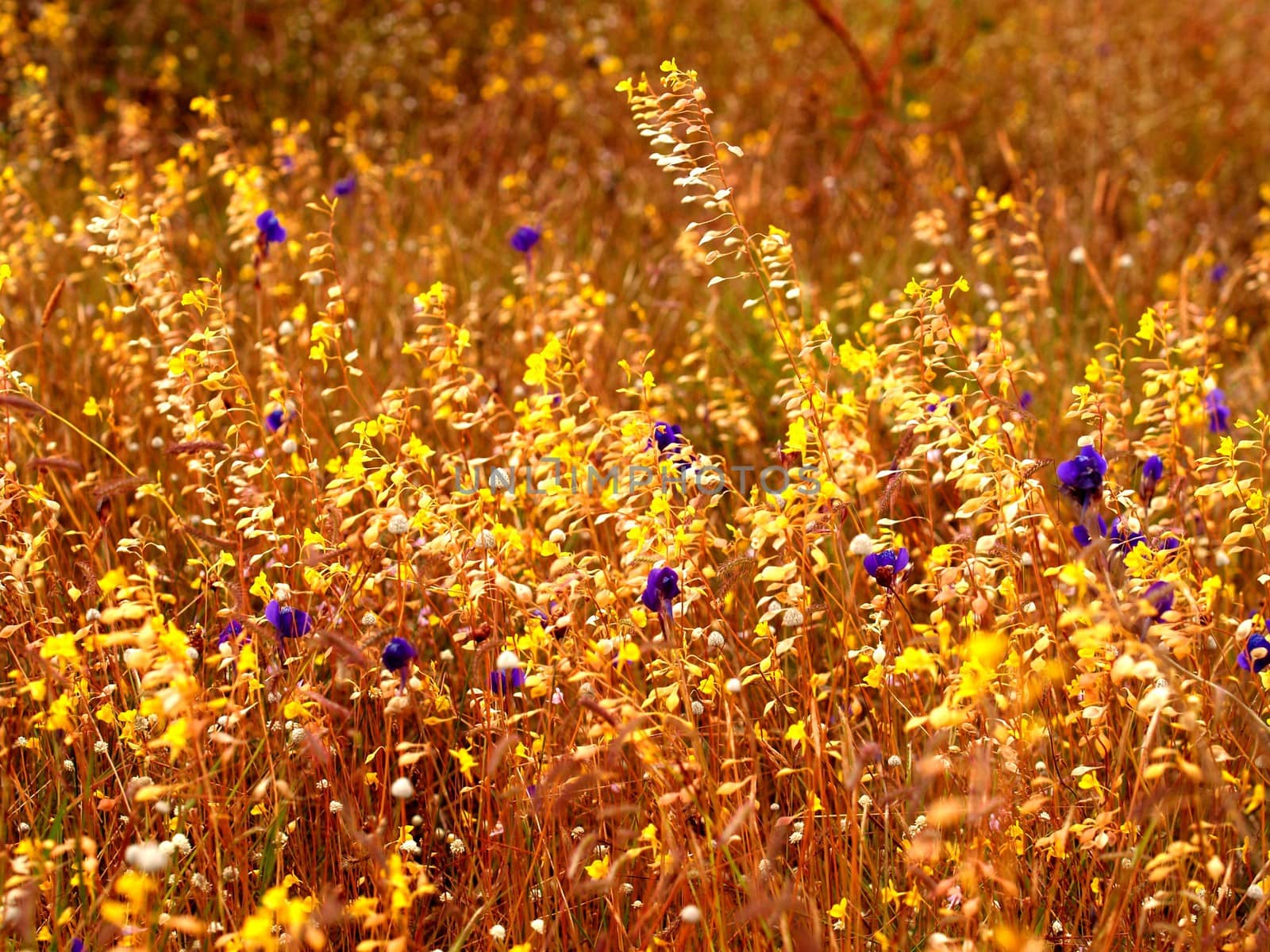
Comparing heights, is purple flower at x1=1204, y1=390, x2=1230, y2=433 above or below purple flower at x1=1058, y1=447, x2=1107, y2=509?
below

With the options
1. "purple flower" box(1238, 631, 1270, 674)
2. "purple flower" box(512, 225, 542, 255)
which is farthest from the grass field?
"purple flower" box(512, 225, 542, 255)

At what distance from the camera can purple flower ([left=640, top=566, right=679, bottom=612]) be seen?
1660 mm

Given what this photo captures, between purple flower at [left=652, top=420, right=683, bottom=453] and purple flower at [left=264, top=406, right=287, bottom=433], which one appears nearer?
purple flower at [left=652, top=420, right=683, bottom=453]

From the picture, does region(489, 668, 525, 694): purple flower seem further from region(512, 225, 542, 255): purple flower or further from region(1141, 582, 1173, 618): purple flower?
region(512, 225, 542, 255): purple flower

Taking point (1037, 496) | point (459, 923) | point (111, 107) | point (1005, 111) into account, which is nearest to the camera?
point (459, 923)

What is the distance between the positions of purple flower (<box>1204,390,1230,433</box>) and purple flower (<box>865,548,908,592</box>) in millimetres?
1196

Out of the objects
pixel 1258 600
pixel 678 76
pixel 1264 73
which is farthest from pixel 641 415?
pixel 1264 73

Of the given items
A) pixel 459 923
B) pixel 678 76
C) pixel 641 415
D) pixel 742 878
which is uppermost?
pixel 678 76

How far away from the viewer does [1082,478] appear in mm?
1658

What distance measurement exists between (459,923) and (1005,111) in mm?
6035

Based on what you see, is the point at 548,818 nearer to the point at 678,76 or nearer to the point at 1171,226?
the point at 678,76

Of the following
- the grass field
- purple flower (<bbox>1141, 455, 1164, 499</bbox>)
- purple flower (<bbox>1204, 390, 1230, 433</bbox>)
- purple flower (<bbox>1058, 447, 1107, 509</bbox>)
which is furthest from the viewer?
purple flower (<bbox>1204, 390, 1230, 433</bbox>)

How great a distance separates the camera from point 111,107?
5047 millimetres

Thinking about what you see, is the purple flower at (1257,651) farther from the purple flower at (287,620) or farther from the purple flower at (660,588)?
the purple flower at (287,620)
